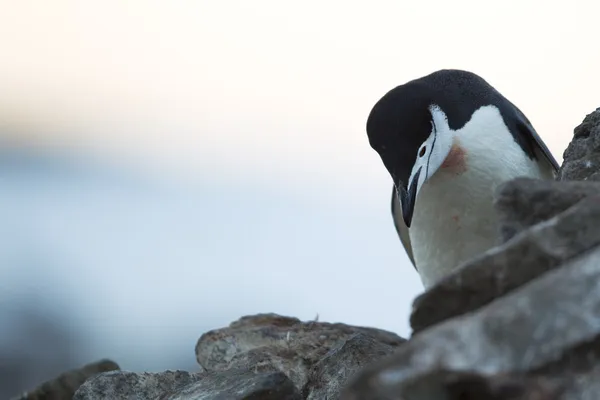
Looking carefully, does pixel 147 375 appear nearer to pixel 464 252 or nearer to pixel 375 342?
pixel 375 342

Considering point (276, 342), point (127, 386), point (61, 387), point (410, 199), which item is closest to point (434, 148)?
point (410, 199)

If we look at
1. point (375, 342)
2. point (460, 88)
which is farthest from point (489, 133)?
point (375, 342)

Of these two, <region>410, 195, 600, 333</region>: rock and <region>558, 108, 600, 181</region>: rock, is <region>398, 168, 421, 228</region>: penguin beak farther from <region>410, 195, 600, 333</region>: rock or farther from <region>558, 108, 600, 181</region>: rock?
<region>410, 195, 600, 333</region>: rock

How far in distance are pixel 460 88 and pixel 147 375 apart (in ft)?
6.48

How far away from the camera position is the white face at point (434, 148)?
407 centimetres

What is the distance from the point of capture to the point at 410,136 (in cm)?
417

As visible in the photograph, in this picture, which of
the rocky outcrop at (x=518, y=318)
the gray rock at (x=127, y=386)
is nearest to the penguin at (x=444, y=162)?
the gray rock at (x=127, y=386)

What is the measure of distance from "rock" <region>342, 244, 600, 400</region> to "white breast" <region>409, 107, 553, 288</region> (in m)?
2.50

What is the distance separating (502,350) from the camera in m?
1.48

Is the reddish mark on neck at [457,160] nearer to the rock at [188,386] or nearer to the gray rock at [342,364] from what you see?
the gray rock at [342,364]

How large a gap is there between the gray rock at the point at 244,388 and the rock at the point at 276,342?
522 mm

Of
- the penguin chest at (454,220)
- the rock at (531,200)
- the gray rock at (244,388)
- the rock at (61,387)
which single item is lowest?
the gray rock at (244,388)

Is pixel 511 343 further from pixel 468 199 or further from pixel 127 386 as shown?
pixel 468 199

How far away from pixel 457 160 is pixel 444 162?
58 millimetres
